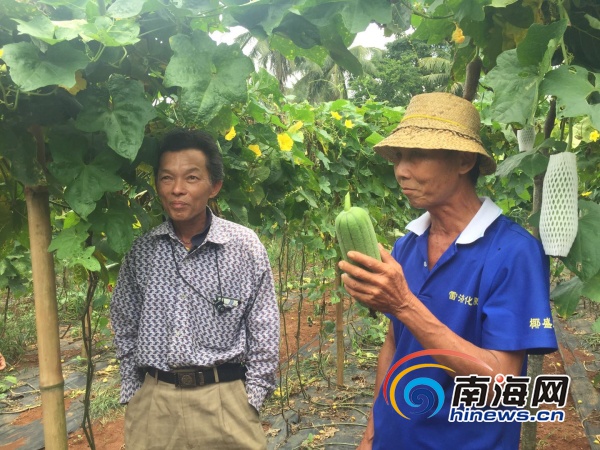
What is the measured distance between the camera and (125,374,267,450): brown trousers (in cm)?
195

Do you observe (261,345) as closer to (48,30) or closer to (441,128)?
(441,128)

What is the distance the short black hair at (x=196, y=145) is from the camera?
1.97 meters

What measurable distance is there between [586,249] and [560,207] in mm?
131

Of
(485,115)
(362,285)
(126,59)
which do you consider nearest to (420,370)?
(362,285)

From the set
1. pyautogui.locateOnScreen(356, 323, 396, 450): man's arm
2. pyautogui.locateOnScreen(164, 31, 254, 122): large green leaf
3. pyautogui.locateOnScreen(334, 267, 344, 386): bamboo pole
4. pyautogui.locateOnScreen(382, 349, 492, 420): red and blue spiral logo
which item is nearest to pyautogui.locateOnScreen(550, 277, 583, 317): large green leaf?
pyautogui.locateOnScreen(382, 349, 492, 420): red and blue spiral logo

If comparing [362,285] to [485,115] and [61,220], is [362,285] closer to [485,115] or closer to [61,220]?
[61,220]

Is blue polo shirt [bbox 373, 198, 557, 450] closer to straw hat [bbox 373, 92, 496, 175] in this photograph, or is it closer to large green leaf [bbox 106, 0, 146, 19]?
straw hat [bbox 373, 92, 496, 175]

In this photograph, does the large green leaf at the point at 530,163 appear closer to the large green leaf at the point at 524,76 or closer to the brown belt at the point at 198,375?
the large green leaf at the point at 524,76

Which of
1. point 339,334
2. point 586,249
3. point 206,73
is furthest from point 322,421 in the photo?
point 206,73

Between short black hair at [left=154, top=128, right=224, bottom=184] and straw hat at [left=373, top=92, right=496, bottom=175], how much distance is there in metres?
0.69

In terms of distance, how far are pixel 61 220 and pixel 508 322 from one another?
5.92 feet

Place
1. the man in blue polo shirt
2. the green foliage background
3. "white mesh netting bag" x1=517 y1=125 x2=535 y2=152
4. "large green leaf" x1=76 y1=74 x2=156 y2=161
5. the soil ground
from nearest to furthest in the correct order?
the green foliage background < the man in blue polo shirt < "large green leaf" x1=76 y1=74 x2=156 y2=161 < "white mesh netting bag" x1=517 y1=125 x2=535 y2=152 < the soil ground

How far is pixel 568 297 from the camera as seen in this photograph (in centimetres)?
162

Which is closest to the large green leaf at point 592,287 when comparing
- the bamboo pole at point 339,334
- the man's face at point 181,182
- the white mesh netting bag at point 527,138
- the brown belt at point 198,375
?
the white mesh netting bag at point 527,138
